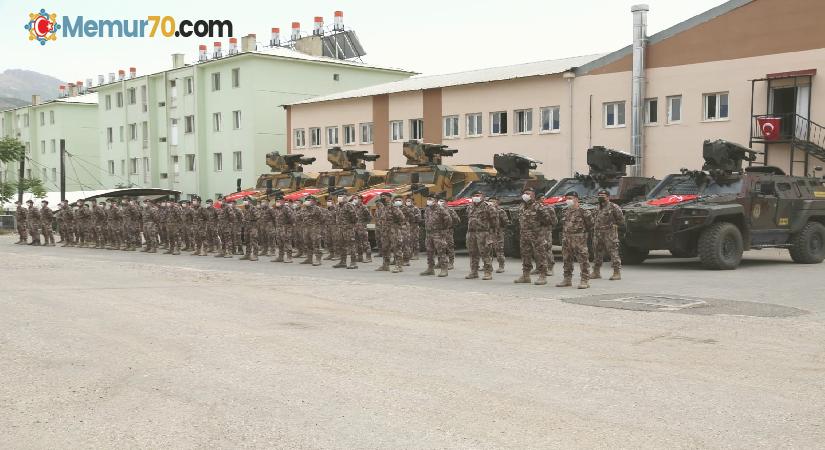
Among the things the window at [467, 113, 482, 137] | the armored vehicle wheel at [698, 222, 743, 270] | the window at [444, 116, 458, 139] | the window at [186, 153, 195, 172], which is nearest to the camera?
the armored vehicle wheel at [698, 222, 743, 270]

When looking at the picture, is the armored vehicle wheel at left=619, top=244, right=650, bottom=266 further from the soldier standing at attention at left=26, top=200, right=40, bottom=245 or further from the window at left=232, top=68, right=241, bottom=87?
the window at left=232, top=68, right=241, bottom=87

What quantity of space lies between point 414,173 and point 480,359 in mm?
14450

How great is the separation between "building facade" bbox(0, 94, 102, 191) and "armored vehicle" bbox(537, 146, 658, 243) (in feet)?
157

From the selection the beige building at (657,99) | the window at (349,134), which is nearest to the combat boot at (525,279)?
the beige building at (657,99)

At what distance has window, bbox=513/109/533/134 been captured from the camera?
94.1 feet

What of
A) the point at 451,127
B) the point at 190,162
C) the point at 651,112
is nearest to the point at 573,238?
the point at 651,112

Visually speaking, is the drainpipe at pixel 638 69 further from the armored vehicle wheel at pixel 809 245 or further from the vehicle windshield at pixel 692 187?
the vehicle windshield at pixel 692 187

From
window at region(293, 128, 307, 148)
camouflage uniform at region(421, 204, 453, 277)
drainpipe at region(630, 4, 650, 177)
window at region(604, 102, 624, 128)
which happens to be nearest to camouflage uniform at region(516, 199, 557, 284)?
camouflage uniform at region(421, 204, 453, 277)

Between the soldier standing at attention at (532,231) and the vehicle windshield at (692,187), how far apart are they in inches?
135

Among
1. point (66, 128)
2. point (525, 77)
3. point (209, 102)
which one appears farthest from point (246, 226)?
point (66, 128)

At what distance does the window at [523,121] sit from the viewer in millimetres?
28688

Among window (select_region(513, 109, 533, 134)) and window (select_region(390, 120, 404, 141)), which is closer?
window (select_region(513, 109, 533, 134))

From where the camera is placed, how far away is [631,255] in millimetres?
16047

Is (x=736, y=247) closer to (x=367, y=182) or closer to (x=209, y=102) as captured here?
(x=367, y=182)
